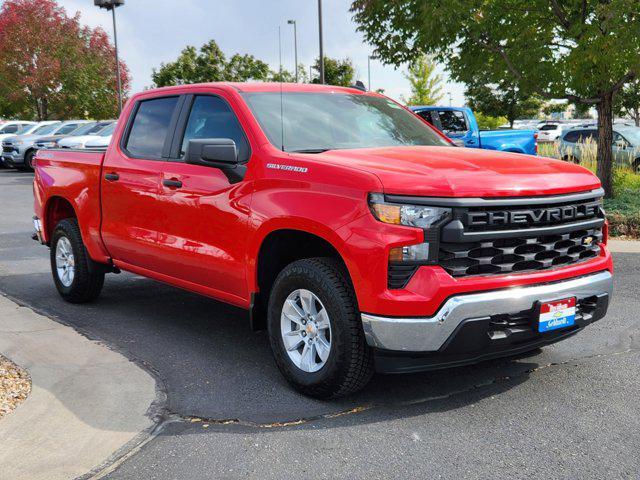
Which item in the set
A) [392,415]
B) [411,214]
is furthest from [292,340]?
[411,214]

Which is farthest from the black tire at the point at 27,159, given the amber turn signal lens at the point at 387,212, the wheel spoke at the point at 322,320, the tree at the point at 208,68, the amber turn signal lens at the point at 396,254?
the amber turn signal lens at the point at 396,254

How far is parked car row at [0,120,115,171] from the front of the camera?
2410 centimetres

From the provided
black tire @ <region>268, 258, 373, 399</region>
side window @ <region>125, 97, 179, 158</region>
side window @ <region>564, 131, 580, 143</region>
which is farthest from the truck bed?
side window @ <region>564, 131, 580, 143</region>

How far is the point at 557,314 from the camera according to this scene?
421cm

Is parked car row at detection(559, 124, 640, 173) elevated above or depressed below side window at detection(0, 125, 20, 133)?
below

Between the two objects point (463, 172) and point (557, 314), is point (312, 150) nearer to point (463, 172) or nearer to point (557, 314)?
point (463, 172)

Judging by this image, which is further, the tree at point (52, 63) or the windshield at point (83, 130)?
the tree at point (52, 63)

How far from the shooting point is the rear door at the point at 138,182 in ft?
18.7

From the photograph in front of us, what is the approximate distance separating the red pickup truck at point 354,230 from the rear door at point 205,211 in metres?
0.01

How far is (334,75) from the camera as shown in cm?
4469

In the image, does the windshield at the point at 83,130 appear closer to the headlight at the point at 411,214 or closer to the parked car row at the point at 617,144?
the parked car row at the point at 617,144

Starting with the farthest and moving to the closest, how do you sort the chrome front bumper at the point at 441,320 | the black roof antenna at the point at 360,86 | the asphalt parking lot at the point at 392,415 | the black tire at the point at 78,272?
the black tire at the point at 78,272
the black roof antenna at the point at 360,86
the chrome front bumper at the point at 441,320
the asphalt parking lot at the point at 392,415

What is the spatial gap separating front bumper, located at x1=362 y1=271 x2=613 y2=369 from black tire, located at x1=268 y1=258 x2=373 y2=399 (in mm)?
145

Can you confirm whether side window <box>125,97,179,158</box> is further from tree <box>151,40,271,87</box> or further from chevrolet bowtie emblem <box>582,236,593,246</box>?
tree <box>151,40,271,87</box>
